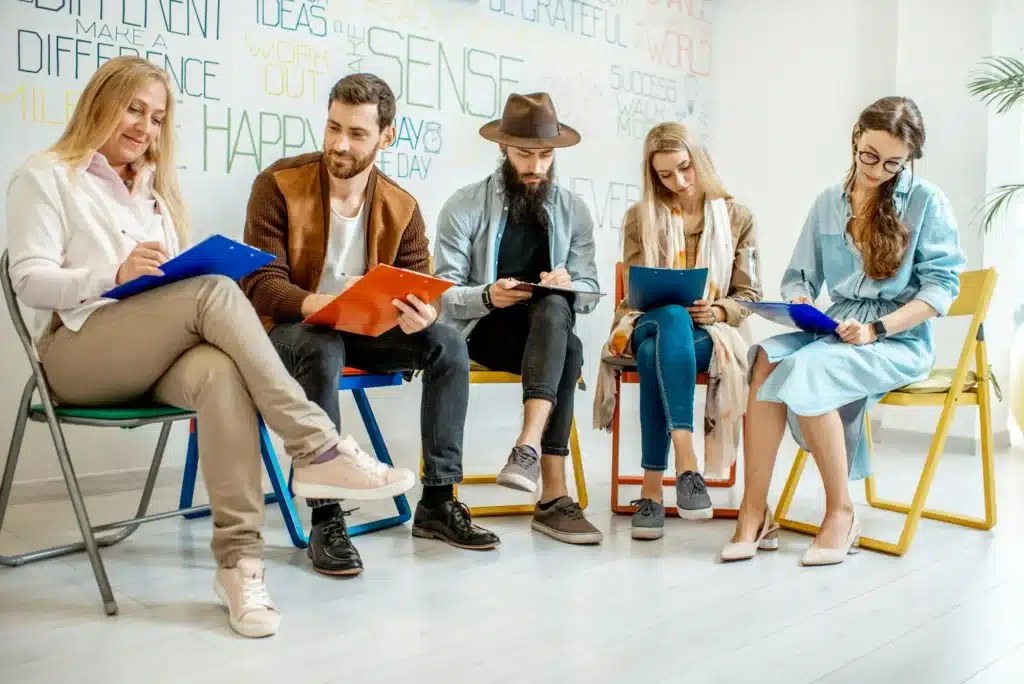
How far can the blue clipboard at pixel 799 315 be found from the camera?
224cm

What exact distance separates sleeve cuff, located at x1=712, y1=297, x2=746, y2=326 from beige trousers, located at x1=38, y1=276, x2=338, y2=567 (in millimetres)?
1214

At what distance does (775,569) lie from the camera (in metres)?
2.19

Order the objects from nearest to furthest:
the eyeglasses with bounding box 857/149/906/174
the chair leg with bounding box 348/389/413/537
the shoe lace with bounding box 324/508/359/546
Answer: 1. the shoe lace with bounding box 324/508/359/546
2. the eyeglasses with bounding box 857/149/906/174
3. the chair leg with bounding box 348/389/413/537

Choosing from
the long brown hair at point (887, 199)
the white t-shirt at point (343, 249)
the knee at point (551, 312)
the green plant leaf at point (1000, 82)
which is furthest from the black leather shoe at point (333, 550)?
the green plant leaf at point (1000, 82)

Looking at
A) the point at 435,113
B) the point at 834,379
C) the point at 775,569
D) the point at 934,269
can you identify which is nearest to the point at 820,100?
the point at 435,113

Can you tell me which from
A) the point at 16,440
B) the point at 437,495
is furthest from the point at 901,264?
the point at 16,440

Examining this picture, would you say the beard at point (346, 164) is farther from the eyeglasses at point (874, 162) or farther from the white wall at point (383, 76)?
the eyeglasses at point (874, 162)

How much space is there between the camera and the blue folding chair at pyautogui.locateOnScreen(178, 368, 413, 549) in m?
2.29

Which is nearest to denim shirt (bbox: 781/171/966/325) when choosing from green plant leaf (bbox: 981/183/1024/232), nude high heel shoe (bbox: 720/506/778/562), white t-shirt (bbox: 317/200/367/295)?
nude high heel shoe (bbox: 720/506/778/562)

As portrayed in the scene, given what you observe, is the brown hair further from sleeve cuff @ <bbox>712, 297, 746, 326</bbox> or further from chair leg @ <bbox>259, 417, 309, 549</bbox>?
sleeve cuff @ <bbox>712, 297, 746, 326</bbox>

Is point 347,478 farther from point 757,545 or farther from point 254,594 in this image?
point 757,545

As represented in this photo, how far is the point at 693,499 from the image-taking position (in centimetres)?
233

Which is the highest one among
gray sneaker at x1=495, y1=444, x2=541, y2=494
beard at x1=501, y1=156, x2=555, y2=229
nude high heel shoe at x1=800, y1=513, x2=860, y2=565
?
beard at x1=501, y1=156, x2=555, y2=229

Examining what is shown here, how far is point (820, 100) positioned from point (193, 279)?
3446 mm
